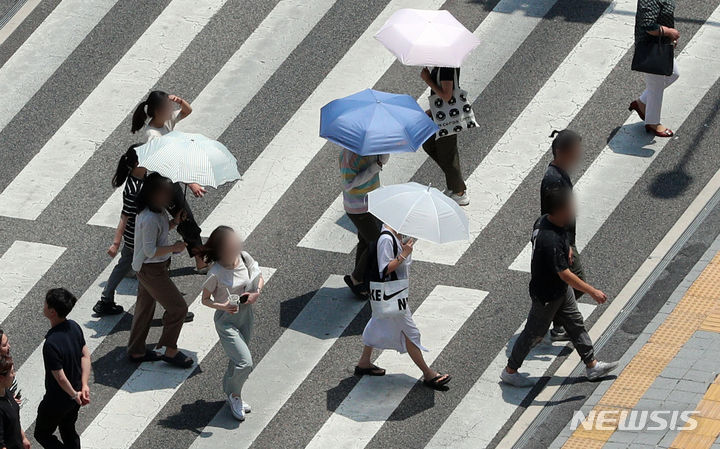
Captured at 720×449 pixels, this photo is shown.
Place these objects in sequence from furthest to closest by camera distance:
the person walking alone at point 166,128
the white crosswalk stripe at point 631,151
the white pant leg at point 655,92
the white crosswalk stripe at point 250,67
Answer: the white crosswalk stripe at point 250,67, the white pant leg at point 655,92, the white crosswalk stripe at point 631,151, the person walking alone at point 166,128

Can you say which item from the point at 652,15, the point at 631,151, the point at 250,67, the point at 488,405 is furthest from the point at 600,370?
the point at 250,67

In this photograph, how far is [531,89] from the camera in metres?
15.8

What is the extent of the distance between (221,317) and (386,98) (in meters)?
2.81

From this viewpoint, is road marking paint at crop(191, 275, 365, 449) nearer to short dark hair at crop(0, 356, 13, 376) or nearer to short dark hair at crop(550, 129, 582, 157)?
short dark hair at crop(0, 356, 13, 376)

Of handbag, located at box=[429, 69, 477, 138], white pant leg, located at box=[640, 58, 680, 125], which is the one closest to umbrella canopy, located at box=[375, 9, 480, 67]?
handbag, located at box=[429, 69, 477, 138]

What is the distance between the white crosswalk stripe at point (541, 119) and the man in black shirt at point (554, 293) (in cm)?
197

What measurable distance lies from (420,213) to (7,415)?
3.70 m

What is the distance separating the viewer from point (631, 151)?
1488 cm

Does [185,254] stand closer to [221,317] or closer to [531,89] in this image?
[221,317]

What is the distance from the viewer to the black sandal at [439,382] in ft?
39.4

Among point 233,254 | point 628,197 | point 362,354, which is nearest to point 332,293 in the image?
point 362,354

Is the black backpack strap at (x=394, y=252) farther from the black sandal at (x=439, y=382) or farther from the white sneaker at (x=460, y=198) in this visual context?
the white sneaker at (x=460, y=198)

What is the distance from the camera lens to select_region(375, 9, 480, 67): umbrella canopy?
1360 centimetres

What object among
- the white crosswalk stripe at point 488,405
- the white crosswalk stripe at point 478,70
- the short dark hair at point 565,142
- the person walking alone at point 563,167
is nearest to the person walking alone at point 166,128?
the white crosswalk stripe at point 478,70
